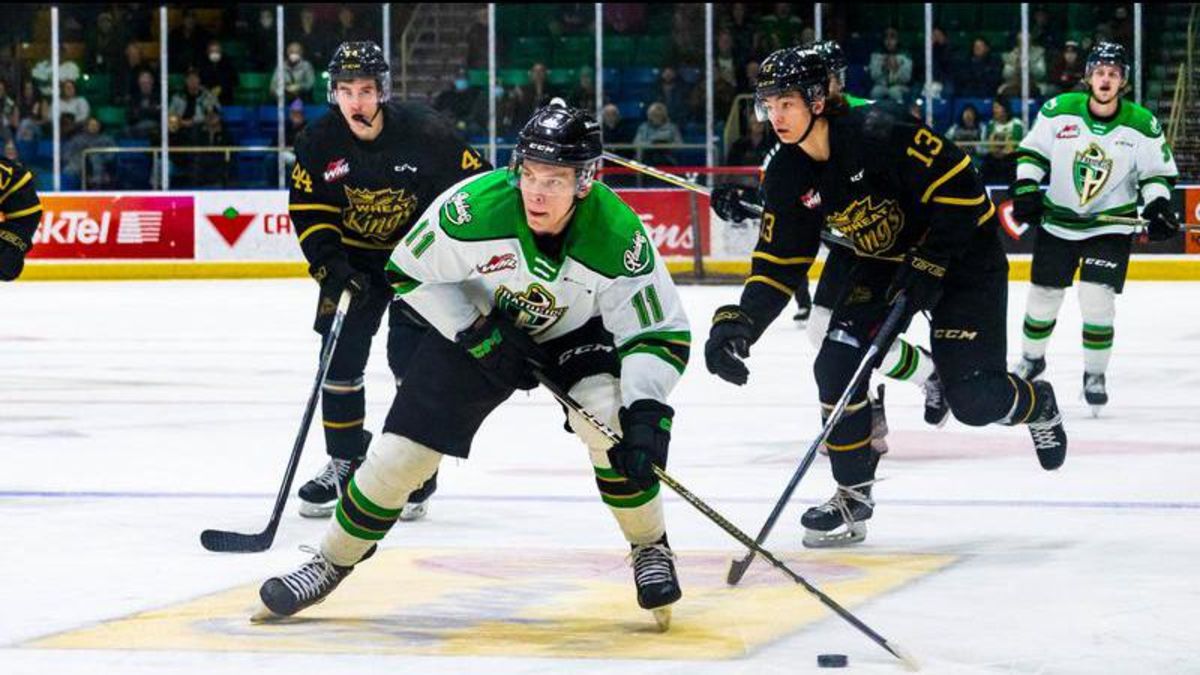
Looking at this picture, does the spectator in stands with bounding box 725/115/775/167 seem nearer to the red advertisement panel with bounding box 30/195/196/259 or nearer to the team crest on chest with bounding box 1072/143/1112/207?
the red advertisement panel with bounding box 30/195/196/259

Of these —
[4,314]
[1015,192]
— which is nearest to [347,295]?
[1015,192]

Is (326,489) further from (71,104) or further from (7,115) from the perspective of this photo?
(7,115)

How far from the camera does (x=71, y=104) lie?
16.2m

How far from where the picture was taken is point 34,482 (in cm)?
604

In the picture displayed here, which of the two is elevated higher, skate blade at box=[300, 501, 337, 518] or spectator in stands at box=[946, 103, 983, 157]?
spectator in stands at box=[946, 103, 983, 157]

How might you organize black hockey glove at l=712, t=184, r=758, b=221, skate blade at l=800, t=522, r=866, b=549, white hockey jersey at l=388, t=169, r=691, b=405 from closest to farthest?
white hockey jersey at l=388, t=169, r=691, b=405 → skate blade at l=800, t=522, r=866, b=549 → black hockey glove at l=712, t=184, r=758, b=221

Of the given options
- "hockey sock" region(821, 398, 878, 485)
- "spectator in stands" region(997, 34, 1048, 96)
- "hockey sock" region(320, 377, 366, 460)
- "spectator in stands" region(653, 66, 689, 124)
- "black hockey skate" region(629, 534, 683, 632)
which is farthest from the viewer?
"spectator in stands" region(653, 66, 689, 124)

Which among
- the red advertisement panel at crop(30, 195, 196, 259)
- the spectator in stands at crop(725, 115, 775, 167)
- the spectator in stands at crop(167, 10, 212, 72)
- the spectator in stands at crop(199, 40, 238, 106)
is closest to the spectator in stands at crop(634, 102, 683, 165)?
the spectator in stands at crop(725, 115, 775, 167)

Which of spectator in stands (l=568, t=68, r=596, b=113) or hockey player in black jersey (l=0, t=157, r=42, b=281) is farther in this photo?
spectator in stands (l=568, t=68, r=596, b=113)

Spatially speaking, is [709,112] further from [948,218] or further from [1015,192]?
[948,218]

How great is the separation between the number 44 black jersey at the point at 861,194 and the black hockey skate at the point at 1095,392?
279 cm

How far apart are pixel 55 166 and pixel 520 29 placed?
3.51 m

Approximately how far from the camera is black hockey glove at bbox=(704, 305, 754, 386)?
14.7 feet

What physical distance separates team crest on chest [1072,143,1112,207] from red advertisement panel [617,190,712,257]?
23.5ft
